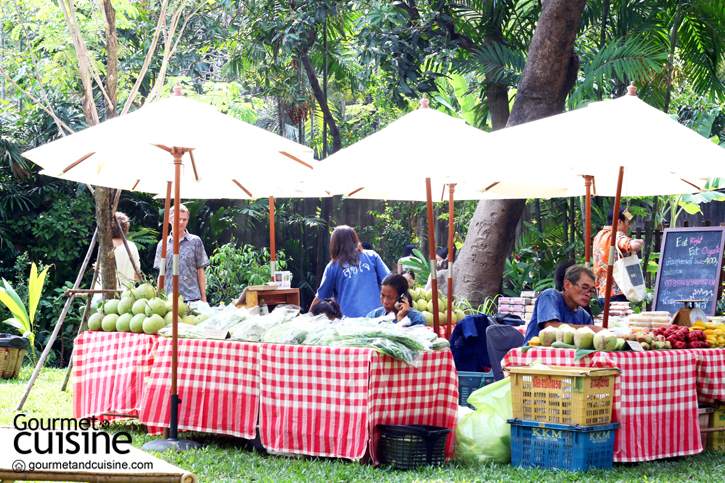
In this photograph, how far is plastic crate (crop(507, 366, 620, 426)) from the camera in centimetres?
470

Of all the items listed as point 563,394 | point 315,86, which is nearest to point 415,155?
point 563,394

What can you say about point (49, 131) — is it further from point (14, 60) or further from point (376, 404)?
point (376, 404)

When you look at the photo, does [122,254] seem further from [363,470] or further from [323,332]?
[363,470]

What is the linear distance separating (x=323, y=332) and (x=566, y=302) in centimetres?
188

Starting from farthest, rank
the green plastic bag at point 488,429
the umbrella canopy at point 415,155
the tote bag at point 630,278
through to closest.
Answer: the tote bag at point 630,278 < the umbrella canopy at point 415,155 < the green plastic bag at point 488,429

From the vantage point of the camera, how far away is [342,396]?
4.89 metres

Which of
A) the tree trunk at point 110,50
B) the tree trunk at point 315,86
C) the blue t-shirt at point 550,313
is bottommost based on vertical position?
the blue t-shirt at point 550,313

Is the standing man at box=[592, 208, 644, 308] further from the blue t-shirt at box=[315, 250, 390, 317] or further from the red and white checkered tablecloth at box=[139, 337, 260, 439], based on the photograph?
the red and white checkered tablecloth at box=[139, 337, 260, 439]

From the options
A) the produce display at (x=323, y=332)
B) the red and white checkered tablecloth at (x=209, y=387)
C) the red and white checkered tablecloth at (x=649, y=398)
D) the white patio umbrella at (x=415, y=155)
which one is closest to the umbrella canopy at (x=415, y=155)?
the white patio umbrella at (x=415, y=155)

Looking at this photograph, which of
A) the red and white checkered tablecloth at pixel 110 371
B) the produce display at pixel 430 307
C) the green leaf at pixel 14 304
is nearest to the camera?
the red and white checkered tablecloth at pixel 110 371

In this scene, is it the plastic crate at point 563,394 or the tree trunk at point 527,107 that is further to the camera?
the tree trunk at point 527,107

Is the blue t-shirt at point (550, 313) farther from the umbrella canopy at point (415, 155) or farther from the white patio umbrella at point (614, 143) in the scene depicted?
the umbrella canopy at point (415, 155)

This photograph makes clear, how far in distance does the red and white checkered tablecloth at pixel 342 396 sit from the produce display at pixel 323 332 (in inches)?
3.8

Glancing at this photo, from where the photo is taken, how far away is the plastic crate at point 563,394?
4695mm
